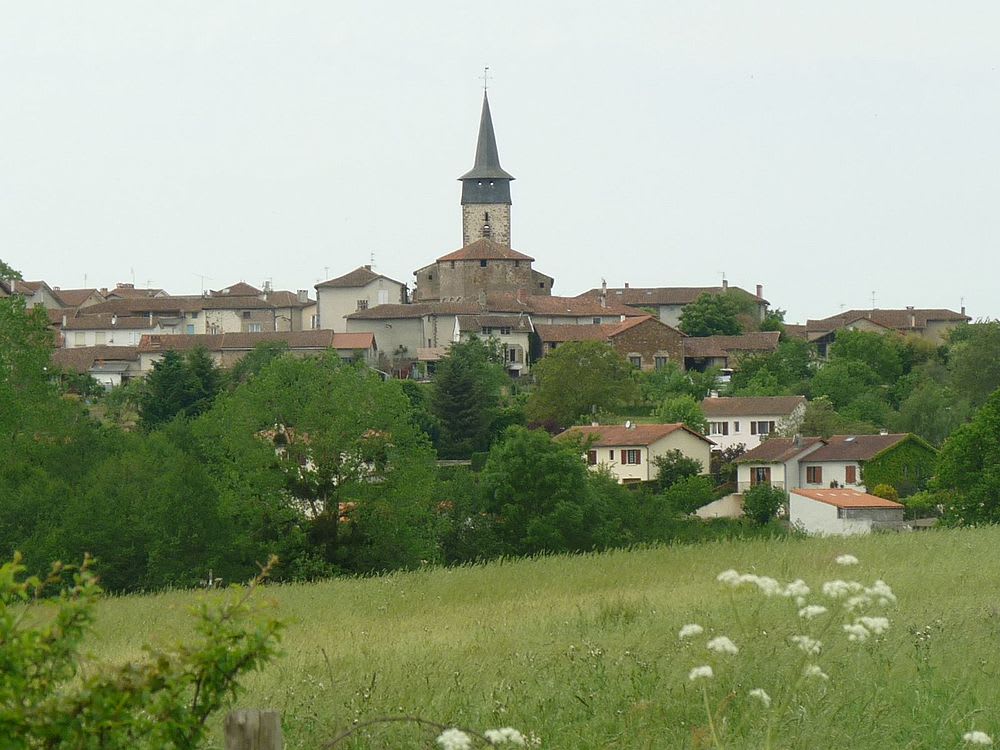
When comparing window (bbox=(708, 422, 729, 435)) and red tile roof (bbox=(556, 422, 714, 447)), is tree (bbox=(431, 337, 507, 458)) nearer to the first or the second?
red tile roof (bbox=(556, 422, 714, 447))

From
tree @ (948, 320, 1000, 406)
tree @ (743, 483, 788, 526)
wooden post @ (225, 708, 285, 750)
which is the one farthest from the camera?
tree @ (948, 320, 1000, 406)

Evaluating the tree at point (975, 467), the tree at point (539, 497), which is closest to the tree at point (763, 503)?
the tree at point (975, 467)

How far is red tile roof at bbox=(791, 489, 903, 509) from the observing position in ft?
154

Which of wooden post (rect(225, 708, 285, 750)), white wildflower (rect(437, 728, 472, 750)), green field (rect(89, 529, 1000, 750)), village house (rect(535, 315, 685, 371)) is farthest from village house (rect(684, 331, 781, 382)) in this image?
wooden post (rect(225, 708, 285, 750))

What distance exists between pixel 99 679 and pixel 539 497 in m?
34.7

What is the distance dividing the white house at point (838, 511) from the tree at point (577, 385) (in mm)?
18489

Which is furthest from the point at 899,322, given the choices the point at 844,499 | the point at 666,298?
the point at 844,499

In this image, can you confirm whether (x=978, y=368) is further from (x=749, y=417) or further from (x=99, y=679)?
(x=99, y=679)

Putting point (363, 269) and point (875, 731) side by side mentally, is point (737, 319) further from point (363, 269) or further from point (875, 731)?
point (875, 731)

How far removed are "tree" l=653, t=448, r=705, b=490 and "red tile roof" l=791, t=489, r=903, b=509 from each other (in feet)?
30.9

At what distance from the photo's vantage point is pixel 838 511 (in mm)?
46562

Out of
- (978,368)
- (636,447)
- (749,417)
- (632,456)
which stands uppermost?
(978,368)

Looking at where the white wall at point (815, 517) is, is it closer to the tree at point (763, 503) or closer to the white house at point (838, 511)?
the white house at point (838, 511)

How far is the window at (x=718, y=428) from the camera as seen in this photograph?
70000 millimetres
